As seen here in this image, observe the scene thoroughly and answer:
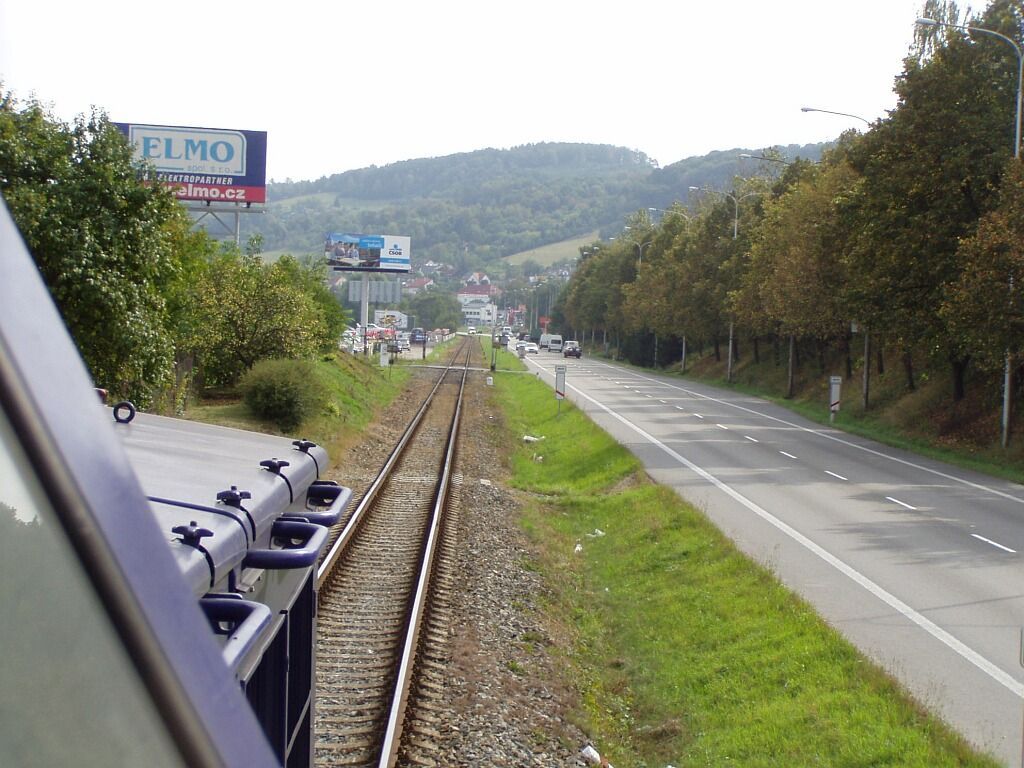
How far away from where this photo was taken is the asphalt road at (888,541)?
10.0 metres

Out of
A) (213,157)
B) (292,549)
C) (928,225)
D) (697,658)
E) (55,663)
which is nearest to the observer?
(55,663)

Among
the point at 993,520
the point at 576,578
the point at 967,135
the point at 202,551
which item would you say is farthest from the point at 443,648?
the point at 967,135

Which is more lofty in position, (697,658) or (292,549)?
(292,549)

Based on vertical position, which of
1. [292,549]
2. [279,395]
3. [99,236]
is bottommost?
[279,395]

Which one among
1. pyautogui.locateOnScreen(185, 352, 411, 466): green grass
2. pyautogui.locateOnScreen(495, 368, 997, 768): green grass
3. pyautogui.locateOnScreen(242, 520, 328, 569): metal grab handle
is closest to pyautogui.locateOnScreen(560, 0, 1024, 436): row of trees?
pyautogui.locateOnScreen(495, 368, 997, 768): green grass

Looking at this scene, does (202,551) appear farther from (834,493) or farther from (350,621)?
(834,493)

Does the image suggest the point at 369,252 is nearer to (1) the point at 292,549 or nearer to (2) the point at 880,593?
(2) the point at 880,593

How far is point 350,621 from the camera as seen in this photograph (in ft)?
37.3

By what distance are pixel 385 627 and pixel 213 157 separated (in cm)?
4501

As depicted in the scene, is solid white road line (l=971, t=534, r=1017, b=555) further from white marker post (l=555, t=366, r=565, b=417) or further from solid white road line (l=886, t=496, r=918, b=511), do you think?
white marker post (l=555, t=366, r=565, b=417)

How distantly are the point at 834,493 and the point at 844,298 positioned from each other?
1463 centimetres

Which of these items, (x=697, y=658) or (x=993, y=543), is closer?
(x=697, y=658)

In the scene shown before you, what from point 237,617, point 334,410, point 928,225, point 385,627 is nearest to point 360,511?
point 385,627

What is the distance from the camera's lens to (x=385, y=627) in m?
11.2
